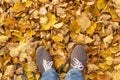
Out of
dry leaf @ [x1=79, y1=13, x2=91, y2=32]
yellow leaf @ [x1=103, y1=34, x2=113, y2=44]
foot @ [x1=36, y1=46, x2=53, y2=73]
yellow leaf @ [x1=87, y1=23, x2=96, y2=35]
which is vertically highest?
dry leaf @ [x1=79, y1=13, x2=91, y2=32]

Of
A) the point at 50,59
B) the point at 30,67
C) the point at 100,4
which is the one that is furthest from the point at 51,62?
the point at 100,4

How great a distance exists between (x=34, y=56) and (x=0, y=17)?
0.33m

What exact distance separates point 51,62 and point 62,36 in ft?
0.57

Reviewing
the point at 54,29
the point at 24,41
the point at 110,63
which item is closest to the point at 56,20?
the point at 54,29

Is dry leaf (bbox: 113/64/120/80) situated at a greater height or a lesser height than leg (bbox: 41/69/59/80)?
lesser

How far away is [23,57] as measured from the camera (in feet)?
7.42

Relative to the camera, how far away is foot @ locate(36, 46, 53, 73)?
224 cm

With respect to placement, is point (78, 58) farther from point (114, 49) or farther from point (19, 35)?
point (19, 35)

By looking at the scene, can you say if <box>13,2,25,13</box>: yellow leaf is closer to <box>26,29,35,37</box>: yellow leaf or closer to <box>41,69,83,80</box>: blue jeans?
<box>26,29,35,37</box>: yellow leaf

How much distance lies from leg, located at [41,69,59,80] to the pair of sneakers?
35 millimetres

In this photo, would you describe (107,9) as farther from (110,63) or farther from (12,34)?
(12,34)

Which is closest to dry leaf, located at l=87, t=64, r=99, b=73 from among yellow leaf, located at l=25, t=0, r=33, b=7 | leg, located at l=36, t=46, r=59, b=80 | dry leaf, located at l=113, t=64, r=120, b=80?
dry leaf, located at l=113, t=64, r=120, b=80

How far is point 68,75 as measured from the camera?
2150 mm

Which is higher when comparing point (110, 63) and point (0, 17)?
point (0, 17)
